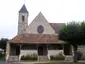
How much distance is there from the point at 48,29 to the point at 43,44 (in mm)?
5794

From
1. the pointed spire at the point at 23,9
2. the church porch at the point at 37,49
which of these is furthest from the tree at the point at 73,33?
the pointed spire at the point at 23,9

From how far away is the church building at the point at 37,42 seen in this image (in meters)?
48.7

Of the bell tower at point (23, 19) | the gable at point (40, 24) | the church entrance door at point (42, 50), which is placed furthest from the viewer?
the bell tower at point (23, 19)

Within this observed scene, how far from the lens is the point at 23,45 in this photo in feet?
163

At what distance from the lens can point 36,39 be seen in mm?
50156

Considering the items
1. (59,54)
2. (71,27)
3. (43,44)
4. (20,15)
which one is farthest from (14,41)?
(20,15)

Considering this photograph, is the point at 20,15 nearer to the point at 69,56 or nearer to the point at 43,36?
the point at 43,36

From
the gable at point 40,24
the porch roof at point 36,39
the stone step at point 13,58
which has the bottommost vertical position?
the stone step at point 13,58

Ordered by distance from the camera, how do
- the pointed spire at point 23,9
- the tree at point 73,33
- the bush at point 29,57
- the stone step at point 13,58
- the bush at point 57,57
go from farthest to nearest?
1. the pointed spire at point 23,9
2. the bush at point 57,57
3. the stone step at point 13,58
4. the bush at point 29,57
5. the tree at point 73,33

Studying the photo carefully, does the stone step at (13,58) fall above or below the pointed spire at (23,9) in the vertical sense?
below

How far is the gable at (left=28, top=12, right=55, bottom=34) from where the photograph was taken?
54.7 m

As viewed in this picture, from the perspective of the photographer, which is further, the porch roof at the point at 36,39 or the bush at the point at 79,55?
the bush at the point at 79,55

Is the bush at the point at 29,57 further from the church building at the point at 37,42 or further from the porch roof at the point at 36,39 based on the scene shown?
the porch roof at the point at 36,39

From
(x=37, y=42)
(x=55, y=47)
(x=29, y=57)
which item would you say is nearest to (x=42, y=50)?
(x=55, y=47)
